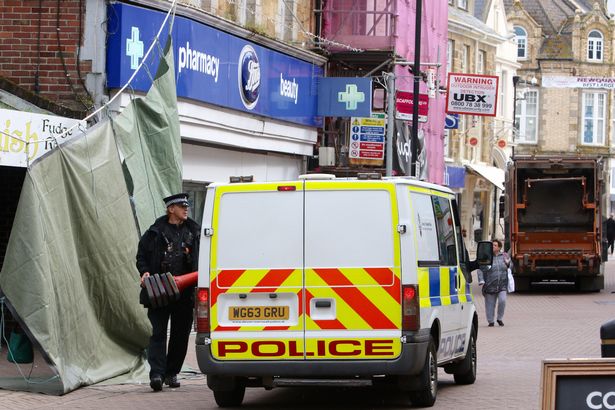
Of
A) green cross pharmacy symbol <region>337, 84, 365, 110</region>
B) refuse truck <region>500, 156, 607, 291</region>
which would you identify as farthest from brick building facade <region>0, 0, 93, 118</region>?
refuse truck <region>500, 156, 607, 291</region>

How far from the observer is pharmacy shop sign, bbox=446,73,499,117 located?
108 feet

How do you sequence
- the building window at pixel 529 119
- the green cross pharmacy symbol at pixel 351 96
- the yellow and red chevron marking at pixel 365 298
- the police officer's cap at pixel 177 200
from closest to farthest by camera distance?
the yellow and red chevron marking at pixel 365 298 → the police officer's cap at pixel 177 200 → the green cross pharmacy symbol at pixel 351 96 → the building window at pixel 529 119

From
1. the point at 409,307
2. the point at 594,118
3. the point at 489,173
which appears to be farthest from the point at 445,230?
the point at 594,118

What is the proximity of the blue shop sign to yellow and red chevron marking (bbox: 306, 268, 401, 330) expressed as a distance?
6.75m

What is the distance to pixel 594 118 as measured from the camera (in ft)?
258

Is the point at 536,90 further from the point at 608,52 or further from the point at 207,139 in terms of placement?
the point at 207,139

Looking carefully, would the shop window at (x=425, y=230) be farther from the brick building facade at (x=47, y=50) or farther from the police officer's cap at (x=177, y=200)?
the brick building facade at (x=47, y=50)

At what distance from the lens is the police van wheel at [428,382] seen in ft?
38.8

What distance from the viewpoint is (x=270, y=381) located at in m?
11.6

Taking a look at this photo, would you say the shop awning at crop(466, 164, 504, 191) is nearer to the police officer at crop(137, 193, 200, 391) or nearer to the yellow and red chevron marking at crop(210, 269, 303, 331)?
the police officer at crop(137, 193, 200, 391)

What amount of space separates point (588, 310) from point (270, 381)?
1642 cm

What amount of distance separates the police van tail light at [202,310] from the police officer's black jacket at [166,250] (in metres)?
1.51

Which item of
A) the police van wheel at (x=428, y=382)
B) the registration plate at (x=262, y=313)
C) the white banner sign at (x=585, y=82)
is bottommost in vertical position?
the police van wheel at (x=428, y=382)

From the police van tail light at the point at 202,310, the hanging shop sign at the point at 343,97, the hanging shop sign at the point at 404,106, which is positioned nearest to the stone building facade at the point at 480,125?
the hanging shop sign at the point at 404,106
